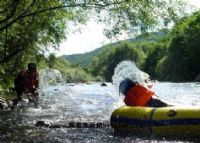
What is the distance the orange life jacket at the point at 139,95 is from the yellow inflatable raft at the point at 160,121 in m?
0.67

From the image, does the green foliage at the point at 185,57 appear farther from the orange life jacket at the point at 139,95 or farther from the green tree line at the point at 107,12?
the orange life jacket at the point at 139,95

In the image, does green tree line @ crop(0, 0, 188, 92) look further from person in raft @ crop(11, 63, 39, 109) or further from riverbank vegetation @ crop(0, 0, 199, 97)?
person in raft @ crop(11, 63, 39, 109)

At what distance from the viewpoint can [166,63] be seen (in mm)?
87250

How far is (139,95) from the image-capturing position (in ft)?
41.7

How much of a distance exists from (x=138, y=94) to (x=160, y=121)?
5.92 feet

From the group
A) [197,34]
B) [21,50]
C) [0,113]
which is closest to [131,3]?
[0,113]

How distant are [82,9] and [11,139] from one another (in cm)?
545

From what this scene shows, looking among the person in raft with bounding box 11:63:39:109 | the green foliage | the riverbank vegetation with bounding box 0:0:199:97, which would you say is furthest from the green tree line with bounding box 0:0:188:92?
the green foliage

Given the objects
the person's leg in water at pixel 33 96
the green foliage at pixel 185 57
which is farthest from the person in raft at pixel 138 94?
the green foliage at pixel 185 57

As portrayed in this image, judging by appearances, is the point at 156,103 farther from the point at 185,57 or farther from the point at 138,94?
the point at 185,57

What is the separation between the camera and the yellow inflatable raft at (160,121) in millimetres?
10641

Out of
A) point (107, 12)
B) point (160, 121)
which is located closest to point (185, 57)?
point (107, 12)

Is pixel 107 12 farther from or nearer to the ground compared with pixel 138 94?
farther from the ground

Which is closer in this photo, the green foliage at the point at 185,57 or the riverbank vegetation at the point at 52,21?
the riverbank vegetation at the point at 52,21
